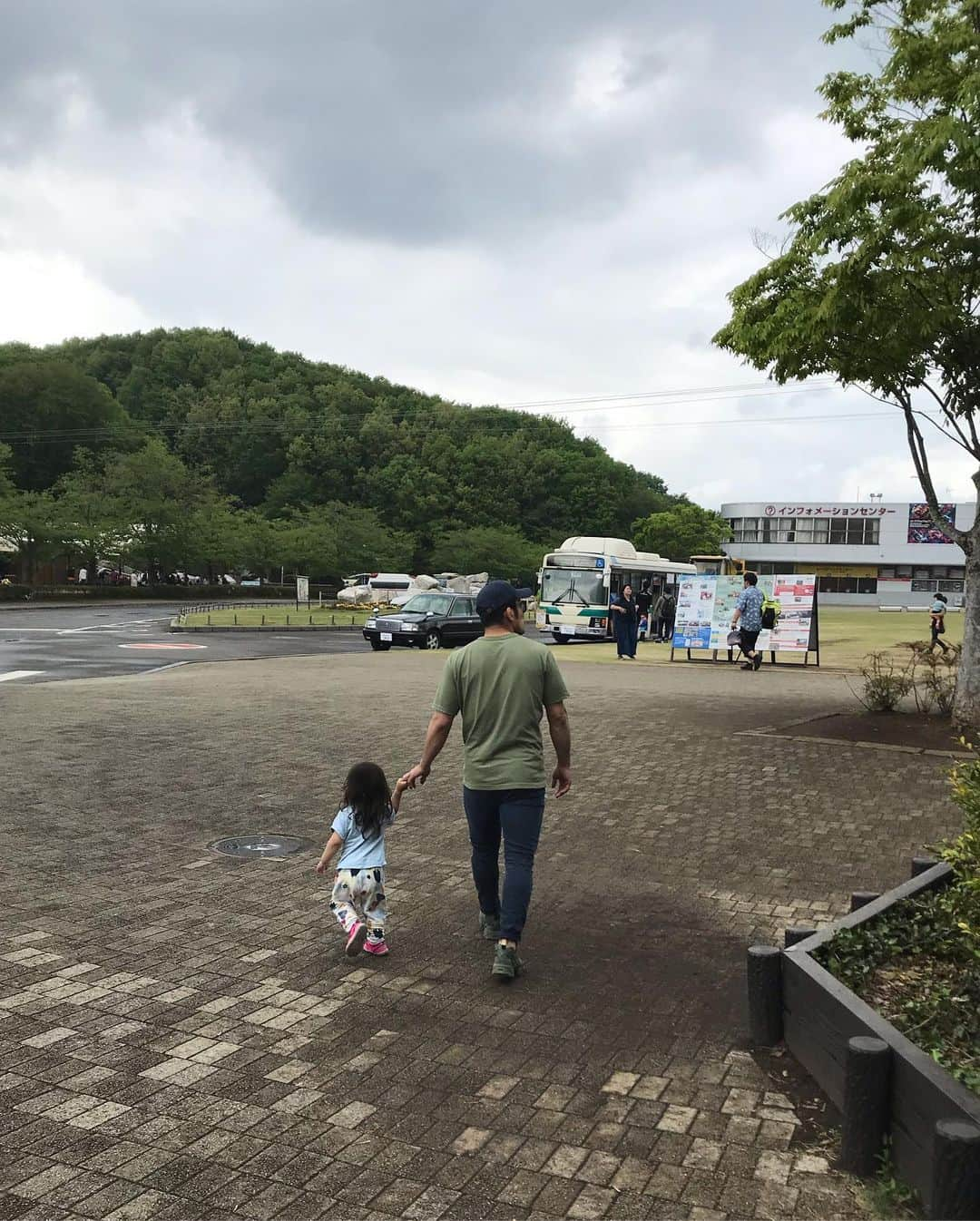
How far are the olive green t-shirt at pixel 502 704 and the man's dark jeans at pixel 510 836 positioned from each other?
7 centimetres

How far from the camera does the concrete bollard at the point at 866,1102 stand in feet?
9.63

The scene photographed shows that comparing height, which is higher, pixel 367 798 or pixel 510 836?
pixel 367 798

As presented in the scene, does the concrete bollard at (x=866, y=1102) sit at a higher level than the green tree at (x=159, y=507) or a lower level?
lower

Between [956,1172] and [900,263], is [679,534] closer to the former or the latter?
[900,263]

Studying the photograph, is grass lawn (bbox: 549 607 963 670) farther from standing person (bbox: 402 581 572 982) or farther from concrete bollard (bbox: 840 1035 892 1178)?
concrete bollard (bbox: 840 1035 892 1178)

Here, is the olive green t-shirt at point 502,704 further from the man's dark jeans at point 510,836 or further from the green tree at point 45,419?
the green tree at point 45,419

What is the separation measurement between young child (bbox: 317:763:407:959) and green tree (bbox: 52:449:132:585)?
54.6 meters

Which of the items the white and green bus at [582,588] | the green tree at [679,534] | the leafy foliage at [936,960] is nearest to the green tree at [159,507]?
the white and green bus at [582,588]

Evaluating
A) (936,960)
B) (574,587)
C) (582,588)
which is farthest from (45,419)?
(936,960)

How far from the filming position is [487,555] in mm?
74875

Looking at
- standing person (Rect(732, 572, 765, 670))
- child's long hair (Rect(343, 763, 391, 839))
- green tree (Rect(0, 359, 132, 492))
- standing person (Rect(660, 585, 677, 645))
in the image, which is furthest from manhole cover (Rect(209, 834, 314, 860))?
green tree (Rect(0, 359, 132, 492))

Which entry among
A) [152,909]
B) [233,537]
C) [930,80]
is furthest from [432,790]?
[233,537]

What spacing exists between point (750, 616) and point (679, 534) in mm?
71028

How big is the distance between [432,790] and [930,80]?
25.5ft
